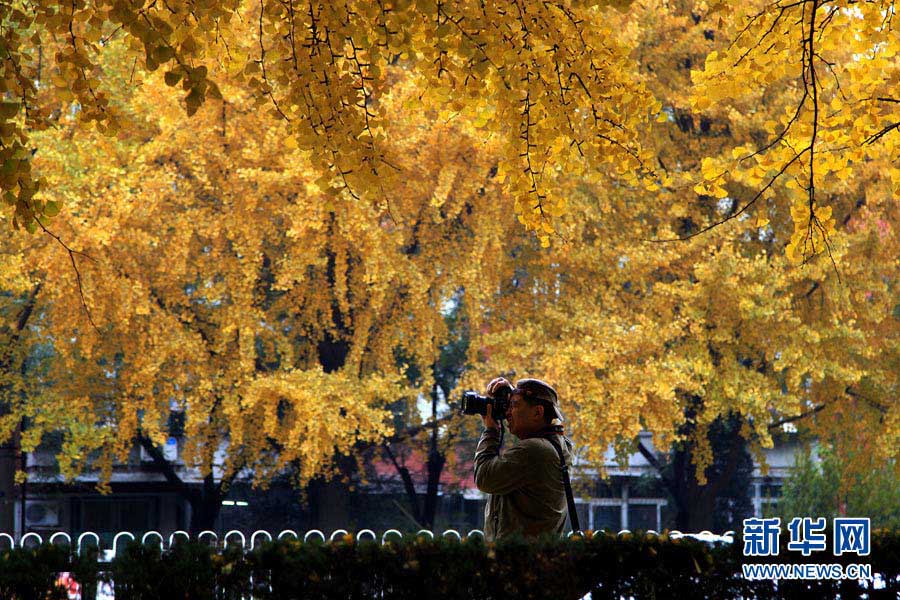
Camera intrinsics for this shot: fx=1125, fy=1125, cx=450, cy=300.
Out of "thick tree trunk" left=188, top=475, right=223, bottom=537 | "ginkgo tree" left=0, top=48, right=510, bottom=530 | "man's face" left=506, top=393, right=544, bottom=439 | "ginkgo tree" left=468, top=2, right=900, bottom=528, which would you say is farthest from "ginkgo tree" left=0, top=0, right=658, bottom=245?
"thick tree trunk" left=188, top=475, right=223, bottom=537

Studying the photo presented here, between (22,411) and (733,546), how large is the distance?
1262cm

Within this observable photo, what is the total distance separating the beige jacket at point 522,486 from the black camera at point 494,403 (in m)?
0.12

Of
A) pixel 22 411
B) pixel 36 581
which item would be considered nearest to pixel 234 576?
pixel 36 581

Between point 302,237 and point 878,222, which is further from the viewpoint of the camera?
point 878,222

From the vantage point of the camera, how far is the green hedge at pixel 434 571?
15.3 feet

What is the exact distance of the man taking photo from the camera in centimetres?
527

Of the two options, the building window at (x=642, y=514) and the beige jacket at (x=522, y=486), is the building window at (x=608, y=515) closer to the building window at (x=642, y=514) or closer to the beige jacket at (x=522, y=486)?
the building window at (x=642, y=514)

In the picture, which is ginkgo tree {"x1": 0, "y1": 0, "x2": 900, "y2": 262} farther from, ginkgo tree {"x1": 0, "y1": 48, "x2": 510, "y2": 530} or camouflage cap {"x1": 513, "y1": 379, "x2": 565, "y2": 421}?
ginkgo tree {"x1": 0, "y1": 48, "x2": 510, "y2": 530}

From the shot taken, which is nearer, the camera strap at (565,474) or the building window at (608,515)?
the camera strap at (565,474)

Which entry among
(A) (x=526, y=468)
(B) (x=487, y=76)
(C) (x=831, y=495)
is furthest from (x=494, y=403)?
(C) (x=831, y=495)

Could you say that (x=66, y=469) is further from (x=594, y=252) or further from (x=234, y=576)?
(x=234, y=576)

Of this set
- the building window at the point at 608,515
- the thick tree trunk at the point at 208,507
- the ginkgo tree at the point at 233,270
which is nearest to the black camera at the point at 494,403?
the ginkgo tree at the point at 233,270

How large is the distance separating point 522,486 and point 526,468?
0.13 meters

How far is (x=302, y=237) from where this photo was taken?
532 inches
